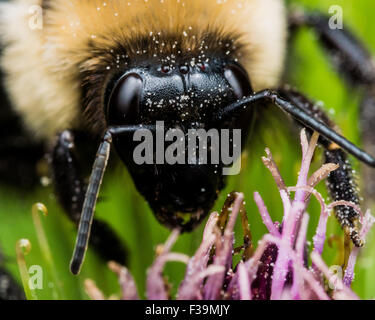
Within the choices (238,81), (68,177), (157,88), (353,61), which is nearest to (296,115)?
(238,81)

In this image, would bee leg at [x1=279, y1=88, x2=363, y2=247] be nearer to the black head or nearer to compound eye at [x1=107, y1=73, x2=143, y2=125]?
the black head

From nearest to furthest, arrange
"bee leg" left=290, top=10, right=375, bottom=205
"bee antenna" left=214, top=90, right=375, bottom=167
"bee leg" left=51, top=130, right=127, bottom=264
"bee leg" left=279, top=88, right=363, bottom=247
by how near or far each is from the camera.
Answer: "bee antenna" left=214, top=90, right=375, bottom=167, "bee leg" left=279, top=88, right=363, bottom=247, "bee leg" left=51, top=130, right=127, bottom=264, "bee leg" left=290, top=10, right=375, bottom=205

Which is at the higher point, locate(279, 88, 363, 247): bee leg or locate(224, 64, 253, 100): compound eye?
locate(224, 64, 253, 100): compound eye

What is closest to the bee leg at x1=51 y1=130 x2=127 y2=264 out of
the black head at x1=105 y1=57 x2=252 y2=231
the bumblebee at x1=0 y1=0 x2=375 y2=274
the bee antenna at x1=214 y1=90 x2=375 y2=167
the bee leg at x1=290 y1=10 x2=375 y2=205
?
the bumblebee at x1=0 y1=0 x2=375 y2=274

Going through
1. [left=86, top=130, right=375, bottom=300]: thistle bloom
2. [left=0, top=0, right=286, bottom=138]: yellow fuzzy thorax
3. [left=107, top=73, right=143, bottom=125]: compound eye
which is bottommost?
[left=86, top=130, right=375, bottom=300]: thistle bloom

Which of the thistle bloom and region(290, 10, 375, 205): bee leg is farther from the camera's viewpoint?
region(290, 10, 375, 205): bee leg

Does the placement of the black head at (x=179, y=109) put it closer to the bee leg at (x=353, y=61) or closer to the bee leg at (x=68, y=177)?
the bee leg at (x=68, y=177)
